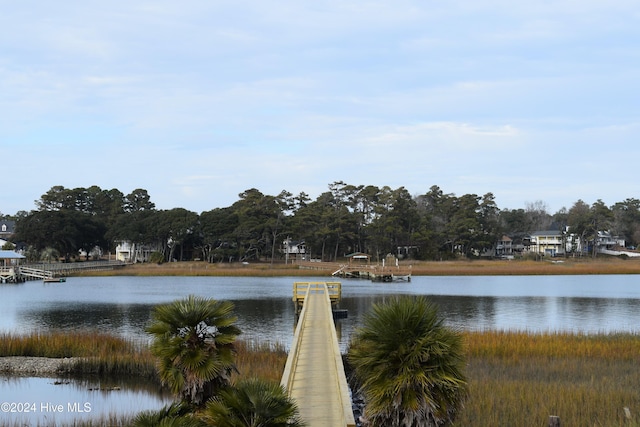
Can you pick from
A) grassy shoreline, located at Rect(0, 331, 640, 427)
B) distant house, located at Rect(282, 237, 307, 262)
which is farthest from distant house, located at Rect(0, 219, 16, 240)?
grassy shoreline, located at Rect(0, 331, 640, 427)

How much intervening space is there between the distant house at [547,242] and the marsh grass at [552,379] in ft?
372

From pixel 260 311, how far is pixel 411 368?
2822 cm

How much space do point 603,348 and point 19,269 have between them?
69126 millimetres

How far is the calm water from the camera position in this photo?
17.0 meters

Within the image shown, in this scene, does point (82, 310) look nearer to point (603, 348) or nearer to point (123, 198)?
point (603, 348)

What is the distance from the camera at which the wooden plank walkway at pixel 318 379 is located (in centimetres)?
1083

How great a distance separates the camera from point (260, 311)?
37250 mm

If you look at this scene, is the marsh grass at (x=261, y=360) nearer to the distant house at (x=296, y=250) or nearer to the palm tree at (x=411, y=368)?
the palm tree at (x=411, y=368)

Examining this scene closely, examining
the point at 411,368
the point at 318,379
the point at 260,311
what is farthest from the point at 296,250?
the point at 411,368

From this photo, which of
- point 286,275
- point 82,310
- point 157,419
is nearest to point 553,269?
point 286,275

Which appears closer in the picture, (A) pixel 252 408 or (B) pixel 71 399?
(A) pixel 252 408

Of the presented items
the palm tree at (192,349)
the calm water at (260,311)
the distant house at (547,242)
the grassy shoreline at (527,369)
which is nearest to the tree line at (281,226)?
the distant house at (547,242)

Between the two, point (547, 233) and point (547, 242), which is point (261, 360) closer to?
point (547, 242)

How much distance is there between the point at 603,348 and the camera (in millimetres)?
20000
